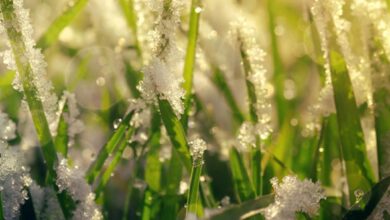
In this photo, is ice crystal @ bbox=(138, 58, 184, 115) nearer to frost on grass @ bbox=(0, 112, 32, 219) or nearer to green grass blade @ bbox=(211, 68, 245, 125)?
frost on grass @ bbox=(0, 112, 32, 219)

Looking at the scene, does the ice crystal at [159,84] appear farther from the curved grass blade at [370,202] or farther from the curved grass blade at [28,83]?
→ the curved grass blade at [370,202]

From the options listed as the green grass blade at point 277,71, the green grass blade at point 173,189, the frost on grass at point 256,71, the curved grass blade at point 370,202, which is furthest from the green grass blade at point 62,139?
the green grass blade at point 277,71

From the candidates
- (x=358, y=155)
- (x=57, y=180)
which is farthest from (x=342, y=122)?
(x=57, y=180)

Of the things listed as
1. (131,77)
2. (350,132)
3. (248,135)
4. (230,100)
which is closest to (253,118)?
(248,135)

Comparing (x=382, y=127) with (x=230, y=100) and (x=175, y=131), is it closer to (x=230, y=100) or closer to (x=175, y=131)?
(x=175, y=131)

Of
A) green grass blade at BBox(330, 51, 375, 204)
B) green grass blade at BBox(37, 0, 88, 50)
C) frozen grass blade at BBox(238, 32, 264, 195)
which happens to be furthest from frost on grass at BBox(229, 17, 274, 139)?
green grass blade at BBox(37, 0, 88, 50)

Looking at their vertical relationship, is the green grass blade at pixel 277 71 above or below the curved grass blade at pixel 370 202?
above
